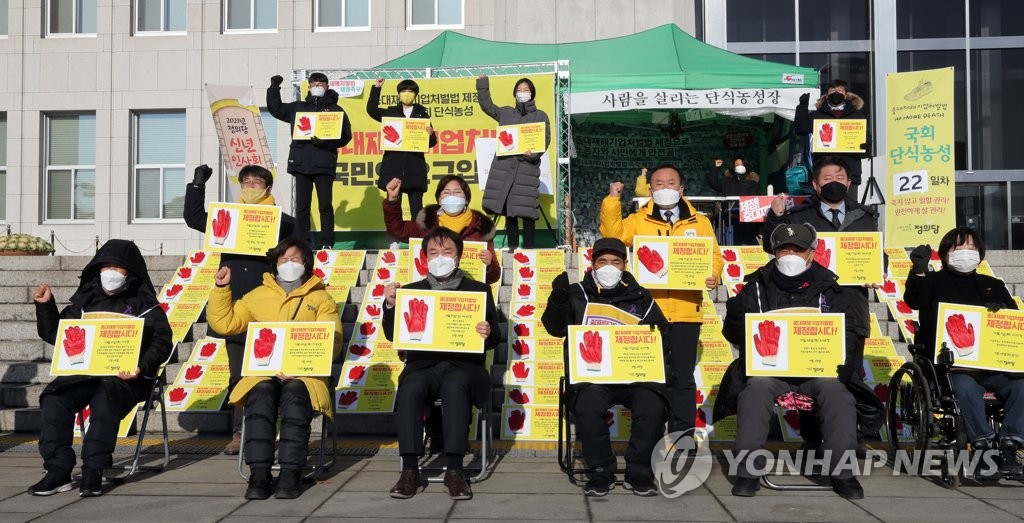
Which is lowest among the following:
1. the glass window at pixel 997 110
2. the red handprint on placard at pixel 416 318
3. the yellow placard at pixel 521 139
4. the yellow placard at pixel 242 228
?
the red handprint on placard at pixel 416 318

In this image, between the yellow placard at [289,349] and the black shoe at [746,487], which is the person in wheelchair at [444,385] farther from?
the black shoe at [746,487]

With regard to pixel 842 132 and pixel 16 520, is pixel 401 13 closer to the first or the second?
pixel 842 132

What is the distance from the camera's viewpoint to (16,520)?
15.2ft

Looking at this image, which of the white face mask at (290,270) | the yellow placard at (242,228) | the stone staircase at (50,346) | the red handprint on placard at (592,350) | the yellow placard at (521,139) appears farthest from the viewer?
the yellow placard at (521,139)

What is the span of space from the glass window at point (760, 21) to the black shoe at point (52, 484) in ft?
46.4

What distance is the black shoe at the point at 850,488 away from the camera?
5.07 m

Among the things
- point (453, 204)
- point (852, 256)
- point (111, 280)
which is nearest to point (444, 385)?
A: point (111, 280)

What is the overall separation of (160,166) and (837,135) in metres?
13.0

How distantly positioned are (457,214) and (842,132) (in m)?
3.77

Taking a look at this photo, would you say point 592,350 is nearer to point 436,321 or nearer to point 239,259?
point 436,321

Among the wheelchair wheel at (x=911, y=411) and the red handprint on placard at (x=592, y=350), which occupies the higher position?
the red handprint on placard at (x=592, y=350)

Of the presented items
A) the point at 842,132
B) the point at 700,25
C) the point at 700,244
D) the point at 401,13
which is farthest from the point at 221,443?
the point at 700,25


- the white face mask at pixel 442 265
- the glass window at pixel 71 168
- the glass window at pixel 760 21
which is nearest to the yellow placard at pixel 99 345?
the white face mask at pixel 442 265

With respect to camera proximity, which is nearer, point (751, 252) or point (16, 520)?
point (16, 520)
